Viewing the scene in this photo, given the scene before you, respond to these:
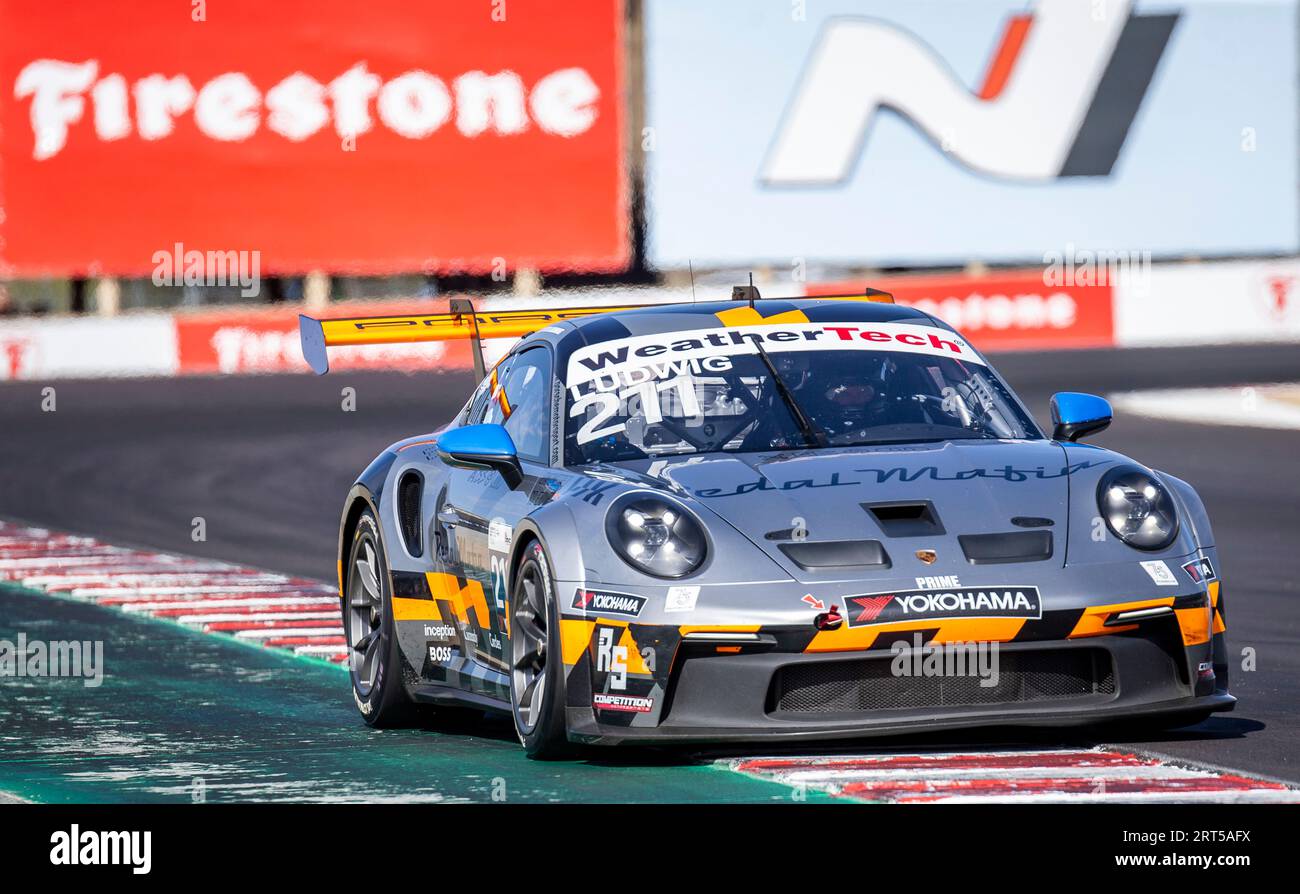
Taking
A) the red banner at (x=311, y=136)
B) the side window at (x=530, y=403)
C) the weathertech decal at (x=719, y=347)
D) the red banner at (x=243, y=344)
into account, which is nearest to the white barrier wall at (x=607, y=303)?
the red banner at (x=243, y=344)

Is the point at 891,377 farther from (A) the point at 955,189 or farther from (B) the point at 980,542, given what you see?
(A) the point at 955,189

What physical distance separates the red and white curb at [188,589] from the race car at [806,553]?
2.87 meters

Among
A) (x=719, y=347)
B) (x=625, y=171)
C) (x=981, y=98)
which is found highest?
(x=981, y=98)

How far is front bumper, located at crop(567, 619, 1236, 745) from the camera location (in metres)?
6.74

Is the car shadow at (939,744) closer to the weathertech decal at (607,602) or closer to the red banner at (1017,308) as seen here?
the weathertech decal at (607,602)

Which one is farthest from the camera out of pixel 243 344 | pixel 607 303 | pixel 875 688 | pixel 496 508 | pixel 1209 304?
pixel 1209 304

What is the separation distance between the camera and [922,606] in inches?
263

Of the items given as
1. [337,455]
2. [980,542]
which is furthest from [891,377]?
[337,455]

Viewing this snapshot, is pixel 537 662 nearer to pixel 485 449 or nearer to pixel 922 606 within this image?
pixel 485 449

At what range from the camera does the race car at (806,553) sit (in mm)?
6754

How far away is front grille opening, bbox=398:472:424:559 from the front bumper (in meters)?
1.73

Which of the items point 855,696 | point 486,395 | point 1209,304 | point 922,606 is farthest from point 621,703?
point 1209,304

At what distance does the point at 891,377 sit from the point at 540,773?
5.76 feet

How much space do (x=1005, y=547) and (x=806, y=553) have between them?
524mm
